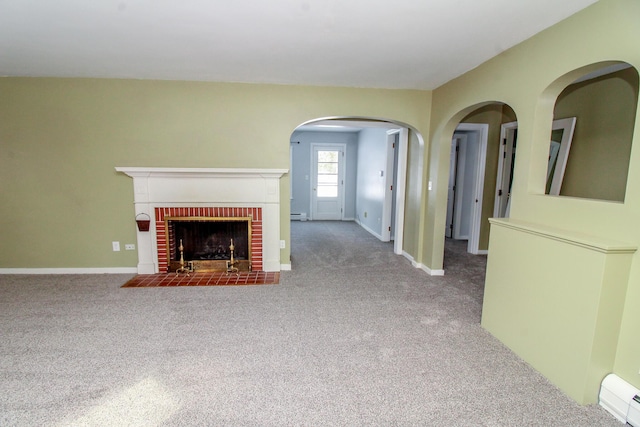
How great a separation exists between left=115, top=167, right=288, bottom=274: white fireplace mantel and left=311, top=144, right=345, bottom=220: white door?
4411mm

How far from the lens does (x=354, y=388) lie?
75.4 inches

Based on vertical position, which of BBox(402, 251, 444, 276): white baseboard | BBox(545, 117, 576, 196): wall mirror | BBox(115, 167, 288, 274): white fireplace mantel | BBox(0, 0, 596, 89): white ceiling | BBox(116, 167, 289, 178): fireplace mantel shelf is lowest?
BBox(402, 251, 444, 276): white baseboard

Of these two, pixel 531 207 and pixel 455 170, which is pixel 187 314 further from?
pixel 455 170

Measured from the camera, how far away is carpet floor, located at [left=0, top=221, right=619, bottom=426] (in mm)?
1723

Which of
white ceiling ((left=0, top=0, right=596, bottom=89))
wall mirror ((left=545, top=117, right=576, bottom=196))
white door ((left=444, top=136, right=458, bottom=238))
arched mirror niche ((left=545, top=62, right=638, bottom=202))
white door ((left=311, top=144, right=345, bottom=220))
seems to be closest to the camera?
white ceiling ((left=0, top=0, right=596, bottom=89))

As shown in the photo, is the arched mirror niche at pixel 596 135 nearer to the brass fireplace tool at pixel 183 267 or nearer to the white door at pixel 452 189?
the white door at pixel 452 189

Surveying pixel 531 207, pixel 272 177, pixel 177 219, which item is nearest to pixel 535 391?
pixel 531 207

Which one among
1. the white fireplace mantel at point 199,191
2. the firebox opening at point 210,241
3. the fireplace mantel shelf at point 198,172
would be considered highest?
the fireplace mantel shelf at point 198,172

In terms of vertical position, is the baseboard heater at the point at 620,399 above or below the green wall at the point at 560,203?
below

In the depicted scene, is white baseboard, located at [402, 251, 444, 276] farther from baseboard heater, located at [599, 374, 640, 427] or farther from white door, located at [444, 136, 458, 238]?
baseboard heater, located at [599, 374, 640, 427]

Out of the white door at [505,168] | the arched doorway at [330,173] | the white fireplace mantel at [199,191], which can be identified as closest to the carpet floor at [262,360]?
the white fireplace mantel at [199,191]

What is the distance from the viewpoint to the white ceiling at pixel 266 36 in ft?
6.73

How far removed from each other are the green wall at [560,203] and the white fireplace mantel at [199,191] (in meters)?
2.50

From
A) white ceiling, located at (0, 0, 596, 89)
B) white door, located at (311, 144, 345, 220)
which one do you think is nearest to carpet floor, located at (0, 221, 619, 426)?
white ceiling, located at (0, 0, 596, 89)
